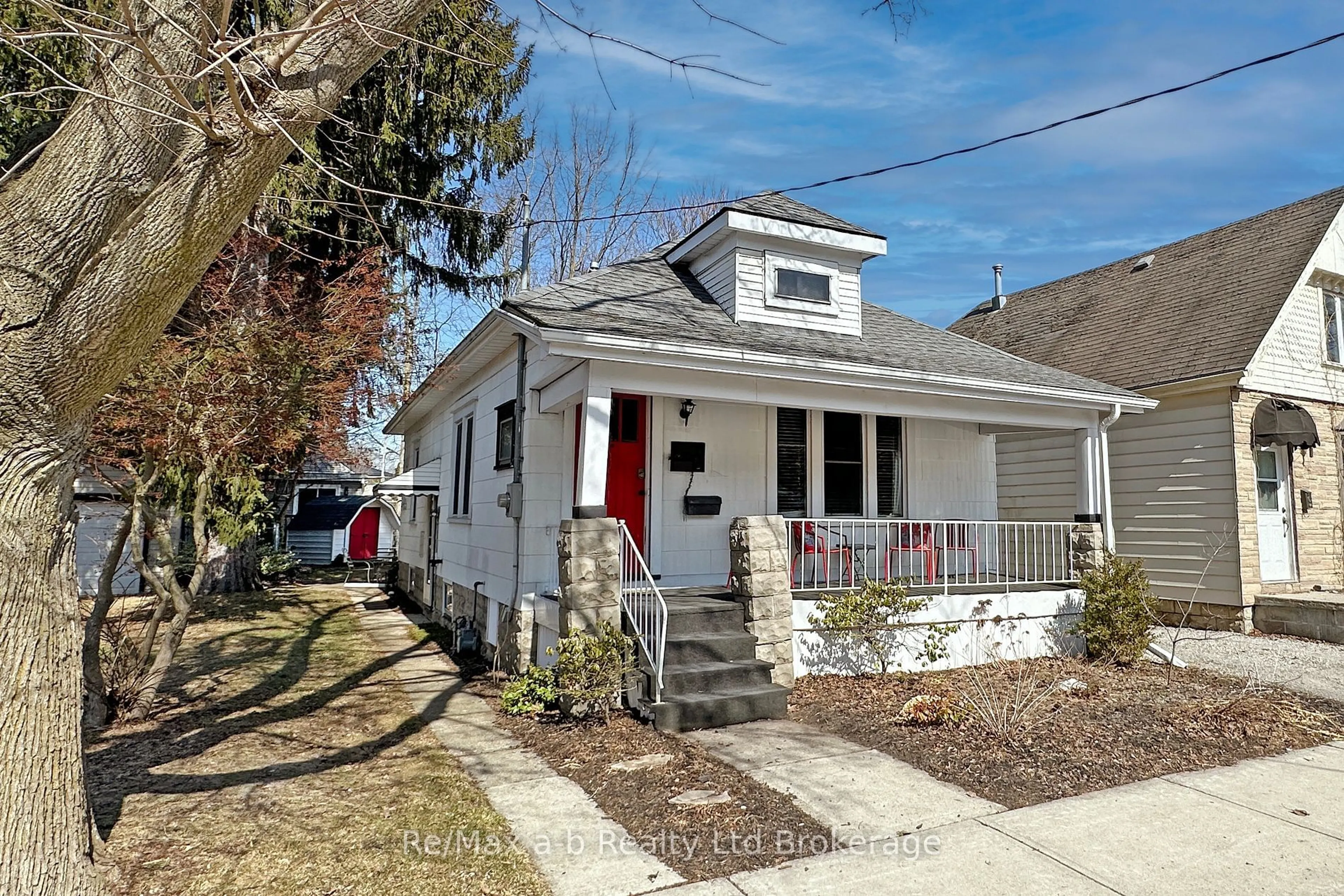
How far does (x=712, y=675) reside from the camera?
575cm

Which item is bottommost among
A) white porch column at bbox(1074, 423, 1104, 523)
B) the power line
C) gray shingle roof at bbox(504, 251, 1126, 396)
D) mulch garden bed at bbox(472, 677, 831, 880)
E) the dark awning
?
mulch garden bed at bbox(472, 677, 831, 880)

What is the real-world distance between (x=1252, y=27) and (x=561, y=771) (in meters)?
8.28

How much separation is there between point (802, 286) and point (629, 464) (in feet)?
10.3

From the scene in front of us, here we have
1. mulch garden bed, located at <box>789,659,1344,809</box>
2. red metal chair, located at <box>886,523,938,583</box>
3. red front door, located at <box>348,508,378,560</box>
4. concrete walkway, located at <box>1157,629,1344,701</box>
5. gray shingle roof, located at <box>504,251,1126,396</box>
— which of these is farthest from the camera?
red front door, located at <box>348,508,378,560</box>

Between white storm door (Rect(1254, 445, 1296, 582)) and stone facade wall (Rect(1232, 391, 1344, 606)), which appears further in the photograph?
white storm door (Rect(1254, 445, 1296, 582))

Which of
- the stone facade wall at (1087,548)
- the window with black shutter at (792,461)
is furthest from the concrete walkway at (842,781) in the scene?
the stone facade wall at (1087,548)

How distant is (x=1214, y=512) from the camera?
32.8 ft

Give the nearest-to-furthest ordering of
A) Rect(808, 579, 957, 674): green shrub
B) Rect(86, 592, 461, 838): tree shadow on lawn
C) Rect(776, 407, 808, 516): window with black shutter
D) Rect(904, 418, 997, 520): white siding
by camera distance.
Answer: Rect(86, 592, 461, 838): tree shadow on lawn < Rect(808, 579, 957, 674): green shrub < Rect(776, 407, 808, 516): window with black shutter < Rect(904, 418, 997, 520): white siding

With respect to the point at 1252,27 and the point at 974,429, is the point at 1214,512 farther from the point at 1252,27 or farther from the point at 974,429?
the point at 1252,27

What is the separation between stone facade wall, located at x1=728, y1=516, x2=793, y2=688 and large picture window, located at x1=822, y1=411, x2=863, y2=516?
9.06ft

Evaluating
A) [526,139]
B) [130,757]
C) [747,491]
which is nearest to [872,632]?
[747,491]

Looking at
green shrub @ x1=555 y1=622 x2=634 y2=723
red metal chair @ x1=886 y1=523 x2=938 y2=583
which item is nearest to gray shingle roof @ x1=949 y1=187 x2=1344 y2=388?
red metal chair @ x1=886 y1=523 x2=938 y2=583

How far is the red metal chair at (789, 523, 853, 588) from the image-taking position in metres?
7.60

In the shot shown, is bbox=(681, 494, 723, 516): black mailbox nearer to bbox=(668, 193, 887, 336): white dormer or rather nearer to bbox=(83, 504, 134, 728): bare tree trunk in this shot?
bbox=(668, 193, 887, 336): white dormer
